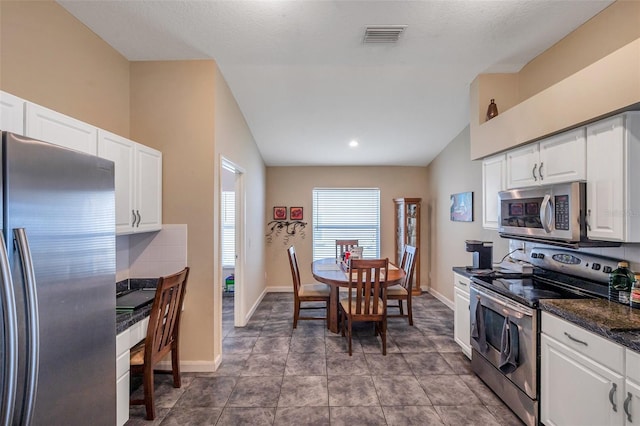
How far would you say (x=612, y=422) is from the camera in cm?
150

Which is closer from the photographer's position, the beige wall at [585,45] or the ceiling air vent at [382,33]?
the beige wall at [585,45]

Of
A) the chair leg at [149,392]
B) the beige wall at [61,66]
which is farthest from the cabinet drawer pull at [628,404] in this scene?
the beige wall at [61,66]

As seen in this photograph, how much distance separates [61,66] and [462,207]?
4.55 m

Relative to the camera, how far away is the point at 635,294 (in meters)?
1.76

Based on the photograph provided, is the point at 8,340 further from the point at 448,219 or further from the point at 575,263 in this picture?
the point at 448,219

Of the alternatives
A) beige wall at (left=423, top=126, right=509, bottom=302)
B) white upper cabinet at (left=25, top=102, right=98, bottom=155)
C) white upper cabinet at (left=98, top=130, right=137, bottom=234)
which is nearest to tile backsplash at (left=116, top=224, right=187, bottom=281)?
white upper cabinet at (left=98, top=130, right=137, bottom=234)

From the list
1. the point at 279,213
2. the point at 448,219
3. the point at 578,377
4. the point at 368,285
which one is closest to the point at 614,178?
the point at 578,377

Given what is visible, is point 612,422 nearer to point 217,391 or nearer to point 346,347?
point 346,347

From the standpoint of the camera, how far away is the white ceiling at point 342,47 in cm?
213

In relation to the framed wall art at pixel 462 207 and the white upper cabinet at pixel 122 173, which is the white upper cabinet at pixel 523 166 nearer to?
the framed wall art at pixel 462 207

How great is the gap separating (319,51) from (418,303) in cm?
397

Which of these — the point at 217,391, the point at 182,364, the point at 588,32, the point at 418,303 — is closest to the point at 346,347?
the point at 217,391

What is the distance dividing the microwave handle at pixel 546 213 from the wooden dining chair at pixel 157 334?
270cm

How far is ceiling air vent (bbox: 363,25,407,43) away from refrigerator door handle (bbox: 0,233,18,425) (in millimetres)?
2524
